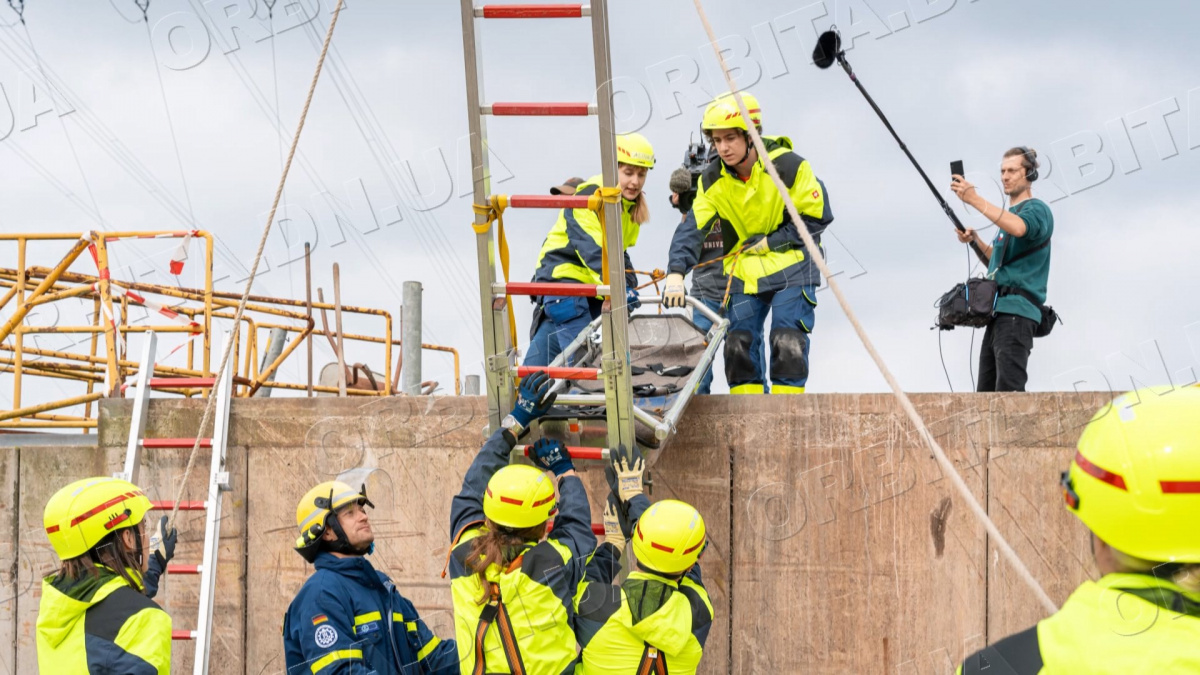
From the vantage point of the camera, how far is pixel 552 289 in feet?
13.4

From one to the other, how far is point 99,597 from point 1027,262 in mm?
4251

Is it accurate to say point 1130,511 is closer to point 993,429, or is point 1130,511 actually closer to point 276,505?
point 993,429

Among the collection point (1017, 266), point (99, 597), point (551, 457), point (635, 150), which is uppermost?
point (635, 150)

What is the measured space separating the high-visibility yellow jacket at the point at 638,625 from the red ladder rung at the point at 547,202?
1342 mm

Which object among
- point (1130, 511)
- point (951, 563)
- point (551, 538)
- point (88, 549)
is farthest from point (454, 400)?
point (1130, 511)

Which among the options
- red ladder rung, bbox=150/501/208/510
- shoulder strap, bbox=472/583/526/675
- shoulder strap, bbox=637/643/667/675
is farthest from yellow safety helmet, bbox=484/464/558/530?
red ladder rung, bbox=150/501/208/510

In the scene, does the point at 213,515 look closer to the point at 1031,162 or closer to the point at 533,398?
the point at 533,398

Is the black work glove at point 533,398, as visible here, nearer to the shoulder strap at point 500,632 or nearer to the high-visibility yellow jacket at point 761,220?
the shoulder strap at point 500,632

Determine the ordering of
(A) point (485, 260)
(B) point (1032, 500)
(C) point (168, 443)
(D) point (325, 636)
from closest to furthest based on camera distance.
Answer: (D) point (325, 636) → (A) point (485, 260) → (B) point (1032, 500) → (C) point (168, 443)

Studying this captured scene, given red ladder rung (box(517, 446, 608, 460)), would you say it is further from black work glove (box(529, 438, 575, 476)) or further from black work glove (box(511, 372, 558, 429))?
black work glove (box(511, 372, 558, 429))

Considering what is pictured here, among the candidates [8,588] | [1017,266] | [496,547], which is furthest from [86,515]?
[1017,266]

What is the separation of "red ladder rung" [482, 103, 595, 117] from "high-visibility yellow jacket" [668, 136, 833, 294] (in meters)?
1.88

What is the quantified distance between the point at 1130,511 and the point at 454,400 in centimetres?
416

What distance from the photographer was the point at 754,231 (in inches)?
221
